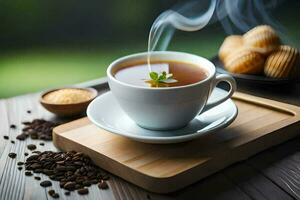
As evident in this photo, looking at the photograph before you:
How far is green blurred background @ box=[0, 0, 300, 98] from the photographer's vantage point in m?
2.31

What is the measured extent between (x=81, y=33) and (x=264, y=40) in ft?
4.79

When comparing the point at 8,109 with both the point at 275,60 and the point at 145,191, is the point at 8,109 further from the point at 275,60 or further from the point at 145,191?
the point at 275,60

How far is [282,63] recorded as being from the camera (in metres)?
1.12

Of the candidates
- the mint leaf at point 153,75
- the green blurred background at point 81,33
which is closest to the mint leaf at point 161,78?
the mint leaf at point 153,75

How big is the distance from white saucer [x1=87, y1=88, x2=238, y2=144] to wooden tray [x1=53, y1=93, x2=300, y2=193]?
21 millimetres

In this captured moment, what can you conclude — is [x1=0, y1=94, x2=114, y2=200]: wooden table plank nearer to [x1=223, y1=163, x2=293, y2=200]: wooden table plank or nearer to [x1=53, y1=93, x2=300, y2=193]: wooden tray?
[x1=53, y1=93, x2=300, y2=193]: wooden tray

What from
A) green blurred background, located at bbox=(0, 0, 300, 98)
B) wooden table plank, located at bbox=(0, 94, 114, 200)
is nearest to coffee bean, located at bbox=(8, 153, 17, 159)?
wooden table plank, located at bbox=(0, 94, 114, 200)

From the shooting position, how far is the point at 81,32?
8.13 feet

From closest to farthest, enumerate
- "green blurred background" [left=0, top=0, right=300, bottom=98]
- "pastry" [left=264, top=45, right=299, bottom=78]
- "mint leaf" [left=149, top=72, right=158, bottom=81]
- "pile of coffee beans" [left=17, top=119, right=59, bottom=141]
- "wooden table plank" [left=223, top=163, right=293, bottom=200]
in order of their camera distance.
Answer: "wooden table plank" [left=223, top=163, right=293, bottom=200] < "mint leaf" [left=149, top=72, right=158, bottom=81] < "pile of coffee beans" [left=17, top=119, right=59, bottom=141] < "pastry" [left=264, top=45, right=299, bottom=78] < "green blurred background" [left=0, top=0, right=300, bottom=98]

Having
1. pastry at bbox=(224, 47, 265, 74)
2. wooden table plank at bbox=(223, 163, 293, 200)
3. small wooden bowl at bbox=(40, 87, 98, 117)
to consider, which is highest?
pastry at bbox=(224, 47, 265, 74)

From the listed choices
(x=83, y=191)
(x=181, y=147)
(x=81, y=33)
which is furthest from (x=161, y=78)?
(x=81, y=33)

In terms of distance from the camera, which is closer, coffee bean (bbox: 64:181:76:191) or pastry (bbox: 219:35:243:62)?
coffee bean (bbox: 64:181:76:191)

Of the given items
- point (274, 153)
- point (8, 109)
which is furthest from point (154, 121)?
point (8, 109)

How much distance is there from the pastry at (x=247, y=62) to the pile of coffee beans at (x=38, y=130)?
0.44 meters
